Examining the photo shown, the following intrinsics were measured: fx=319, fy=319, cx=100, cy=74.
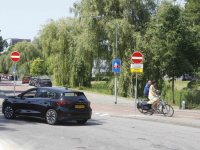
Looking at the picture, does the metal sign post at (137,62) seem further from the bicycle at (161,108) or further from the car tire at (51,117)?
the car tire at (51,117)

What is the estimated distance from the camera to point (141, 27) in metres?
30.5

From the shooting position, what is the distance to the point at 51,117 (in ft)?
37.2

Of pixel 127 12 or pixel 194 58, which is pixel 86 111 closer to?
pixel 194 58

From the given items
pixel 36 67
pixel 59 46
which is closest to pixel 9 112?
pixel 59 46

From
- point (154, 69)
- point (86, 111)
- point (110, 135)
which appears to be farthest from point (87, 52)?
point (110, 135)

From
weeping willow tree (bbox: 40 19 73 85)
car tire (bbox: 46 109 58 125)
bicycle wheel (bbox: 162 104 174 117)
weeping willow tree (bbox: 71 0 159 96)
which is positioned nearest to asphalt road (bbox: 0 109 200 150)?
car tire (bbox: 46 109 58 125)

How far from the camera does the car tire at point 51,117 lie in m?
11.2

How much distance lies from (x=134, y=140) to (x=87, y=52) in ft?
80.0

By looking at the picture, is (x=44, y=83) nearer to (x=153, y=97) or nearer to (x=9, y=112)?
(x=153, y=97)

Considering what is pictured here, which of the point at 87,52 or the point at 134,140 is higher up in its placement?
the point at 87,52

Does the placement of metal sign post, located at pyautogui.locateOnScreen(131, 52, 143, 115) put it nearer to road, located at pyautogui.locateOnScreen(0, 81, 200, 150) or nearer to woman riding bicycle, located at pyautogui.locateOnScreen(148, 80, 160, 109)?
woman riding bicycle, located at pyautogui.locateOnScreen(148, 80, 160, 109)

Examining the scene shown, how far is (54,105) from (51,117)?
483 millimetres

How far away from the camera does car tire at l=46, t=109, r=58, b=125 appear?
36.7 ft

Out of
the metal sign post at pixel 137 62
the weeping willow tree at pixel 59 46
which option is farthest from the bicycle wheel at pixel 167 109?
the weeping willow tree at pixel 59 46
